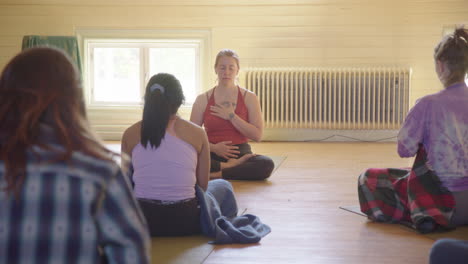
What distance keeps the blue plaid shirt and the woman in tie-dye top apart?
2160mm

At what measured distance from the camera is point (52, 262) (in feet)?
3.41

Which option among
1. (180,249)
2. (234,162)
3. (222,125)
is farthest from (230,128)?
(180,249)

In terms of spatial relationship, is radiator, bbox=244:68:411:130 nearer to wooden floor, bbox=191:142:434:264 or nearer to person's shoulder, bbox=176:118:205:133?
wooden floor, bbox=191:142:434:264

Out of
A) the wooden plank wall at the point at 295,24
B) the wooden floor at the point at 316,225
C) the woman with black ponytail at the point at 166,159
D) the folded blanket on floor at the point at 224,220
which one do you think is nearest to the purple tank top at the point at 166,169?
the woman with black ponytail at the point at 166,159

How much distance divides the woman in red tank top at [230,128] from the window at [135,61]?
10.7 ft

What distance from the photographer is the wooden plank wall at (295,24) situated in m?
7.39

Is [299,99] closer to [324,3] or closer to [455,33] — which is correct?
[324,3]

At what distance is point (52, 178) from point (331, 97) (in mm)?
6803

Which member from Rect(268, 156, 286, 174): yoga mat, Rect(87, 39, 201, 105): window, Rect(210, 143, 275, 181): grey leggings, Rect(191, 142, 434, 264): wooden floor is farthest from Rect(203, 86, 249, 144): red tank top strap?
Rect(87, 39, 201, 105): window

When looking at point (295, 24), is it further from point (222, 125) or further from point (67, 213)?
point (67, 213)

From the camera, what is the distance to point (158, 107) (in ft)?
8.84

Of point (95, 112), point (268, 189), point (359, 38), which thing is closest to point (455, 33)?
point (268, 189)

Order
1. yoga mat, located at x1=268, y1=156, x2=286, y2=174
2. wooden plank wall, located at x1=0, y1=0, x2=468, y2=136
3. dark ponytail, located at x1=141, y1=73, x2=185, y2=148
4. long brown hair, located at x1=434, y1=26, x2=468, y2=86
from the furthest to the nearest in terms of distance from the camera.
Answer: wooden plank wall, located at x1=0, y1=0, x2=468, y2=136 → yoga mat, located at x1=268, y1=156, x2=286, y2=174 → long brown hair, located at x1=434, y1=26, x2=468, y2=86 → dark ponytail, located at x1=141, y1=73, x2=185, y2=148

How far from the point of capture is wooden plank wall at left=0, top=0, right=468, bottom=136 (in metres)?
7.39
